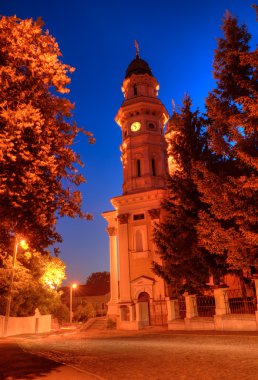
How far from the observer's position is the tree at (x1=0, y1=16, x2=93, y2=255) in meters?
8.08

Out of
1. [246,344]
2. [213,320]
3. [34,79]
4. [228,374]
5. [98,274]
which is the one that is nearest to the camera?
[228,374]

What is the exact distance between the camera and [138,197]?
3347 cm

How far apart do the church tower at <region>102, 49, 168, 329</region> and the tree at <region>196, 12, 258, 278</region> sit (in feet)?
47.8

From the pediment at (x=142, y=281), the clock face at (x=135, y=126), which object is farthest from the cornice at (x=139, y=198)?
the clock face at (x=135, y=126)

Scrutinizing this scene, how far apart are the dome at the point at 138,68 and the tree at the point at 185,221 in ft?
65.9

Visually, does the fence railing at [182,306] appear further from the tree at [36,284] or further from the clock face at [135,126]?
the clock face at [135,126]

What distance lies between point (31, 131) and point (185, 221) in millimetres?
12262

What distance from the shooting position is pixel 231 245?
14633 millimetres

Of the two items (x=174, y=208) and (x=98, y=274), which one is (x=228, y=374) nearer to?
(x=174, y=208)

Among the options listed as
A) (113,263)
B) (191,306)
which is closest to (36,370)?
(191,306)

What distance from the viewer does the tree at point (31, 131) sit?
8.08 meters

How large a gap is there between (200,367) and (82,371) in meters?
2.58

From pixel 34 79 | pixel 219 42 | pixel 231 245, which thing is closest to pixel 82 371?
pixel 34 79

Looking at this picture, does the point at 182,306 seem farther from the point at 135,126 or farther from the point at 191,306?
the point at 135,126
